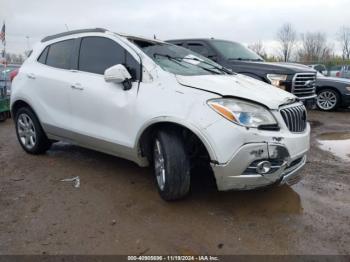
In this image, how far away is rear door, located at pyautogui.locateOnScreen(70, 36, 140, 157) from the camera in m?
3.90

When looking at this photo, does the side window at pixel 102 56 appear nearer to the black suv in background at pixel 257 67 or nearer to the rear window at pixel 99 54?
the rear window at pixel 99 54

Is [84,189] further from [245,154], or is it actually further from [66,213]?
[245,154]

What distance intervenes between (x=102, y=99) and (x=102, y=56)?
23.5 inches

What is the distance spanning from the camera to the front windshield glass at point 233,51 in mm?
8398

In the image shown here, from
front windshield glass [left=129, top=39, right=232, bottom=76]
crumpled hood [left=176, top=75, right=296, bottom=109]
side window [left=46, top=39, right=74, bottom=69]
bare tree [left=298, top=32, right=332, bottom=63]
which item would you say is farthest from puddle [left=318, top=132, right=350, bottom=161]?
bare tree [left=298, top=32, right=332, bottom=63]

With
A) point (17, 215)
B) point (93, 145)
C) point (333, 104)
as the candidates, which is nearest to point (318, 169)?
point (93, 145)

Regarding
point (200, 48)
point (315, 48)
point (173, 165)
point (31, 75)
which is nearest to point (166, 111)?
point (173, 165)

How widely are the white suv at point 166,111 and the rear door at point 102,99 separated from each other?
0.04 ft

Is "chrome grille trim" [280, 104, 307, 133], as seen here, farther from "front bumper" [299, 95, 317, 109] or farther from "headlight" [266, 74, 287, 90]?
"front bumper" [299, 95, 317, 109]

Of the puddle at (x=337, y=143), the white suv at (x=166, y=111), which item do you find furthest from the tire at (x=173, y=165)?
the puddle at (x=337, y=143)

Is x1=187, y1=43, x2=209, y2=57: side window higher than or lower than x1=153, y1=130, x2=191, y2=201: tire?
higher

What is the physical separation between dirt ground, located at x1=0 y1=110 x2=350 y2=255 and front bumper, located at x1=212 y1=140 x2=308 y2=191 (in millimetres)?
383

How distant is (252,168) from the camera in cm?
325

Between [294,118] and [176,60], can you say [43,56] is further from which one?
[294,118]
